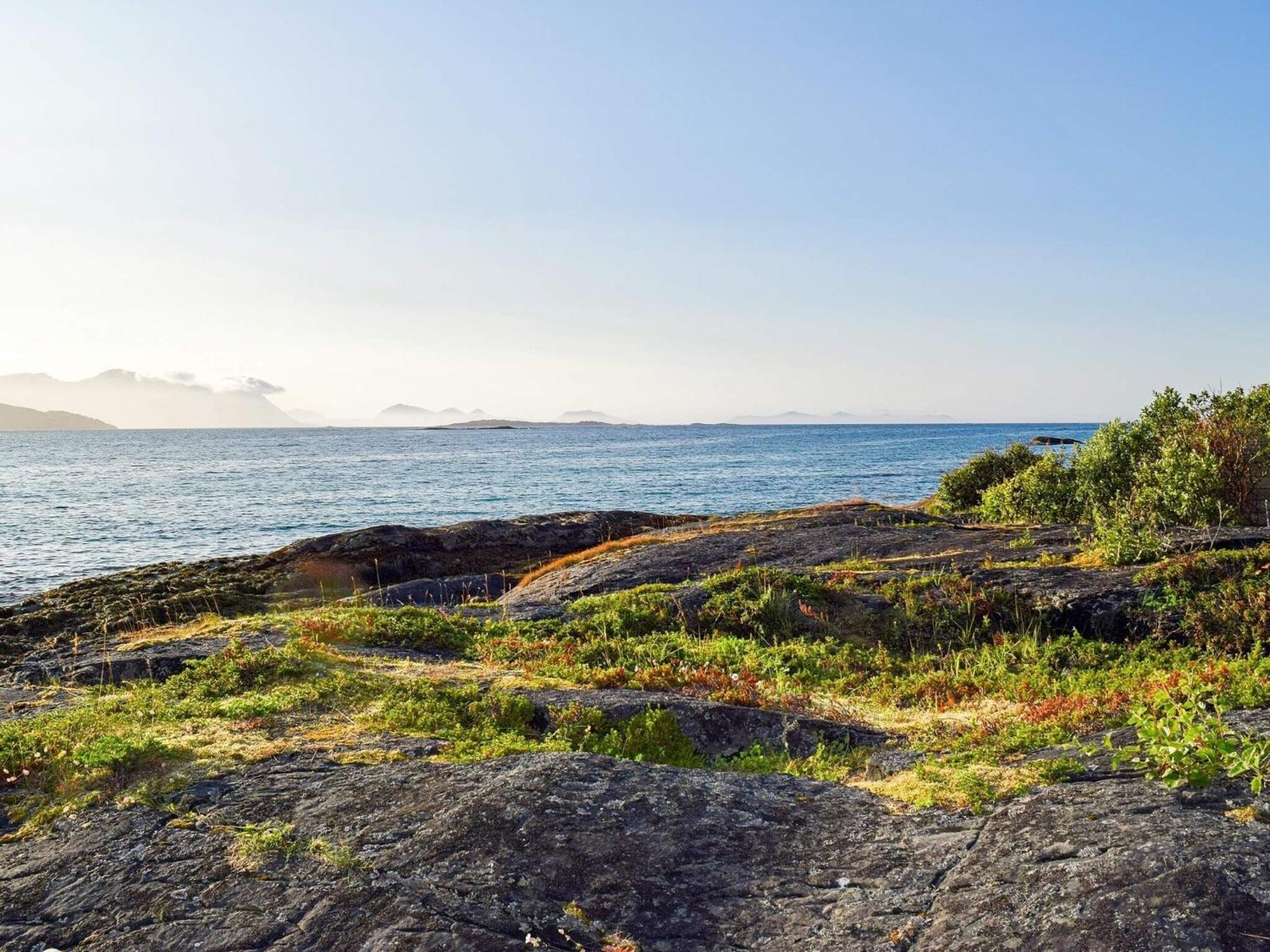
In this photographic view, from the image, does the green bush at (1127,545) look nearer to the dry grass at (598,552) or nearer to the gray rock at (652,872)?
the gray rock at (652,872)

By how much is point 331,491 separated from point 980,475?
59820mm

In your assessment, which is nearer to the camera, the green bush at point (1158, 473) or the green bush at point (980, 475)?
the green bush at point (1158, 473)

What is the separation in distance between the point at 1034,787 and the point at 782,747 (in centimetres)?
313

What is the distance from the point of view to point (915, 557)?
20312 millimetres

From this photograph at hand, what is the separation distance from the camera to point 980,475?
37.0 m

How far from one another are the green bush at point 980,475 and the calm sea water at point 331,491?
76.6ft

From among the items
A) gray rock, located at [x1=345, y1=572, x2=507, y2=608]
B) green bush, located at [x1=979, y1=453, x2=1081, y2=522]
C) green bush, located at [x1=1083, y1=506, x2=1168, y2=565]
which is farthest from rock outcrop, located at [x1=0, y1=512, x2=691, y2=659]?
green bush, located at [x1=1083, y1=506, x2=1168, y2=565]

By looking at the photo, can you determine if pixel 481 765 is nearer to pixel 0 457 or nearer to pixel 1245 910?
pixel 1245 910

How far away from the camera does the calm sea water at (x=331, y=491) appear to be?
4712cm

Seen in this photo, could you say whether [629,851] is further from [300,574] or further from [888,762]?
[300,574]

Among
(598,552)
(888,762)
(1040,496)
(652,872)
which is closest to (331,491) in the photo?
(598,552)

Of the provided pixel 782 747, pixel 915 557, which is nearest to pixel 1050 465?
pixel 915 557

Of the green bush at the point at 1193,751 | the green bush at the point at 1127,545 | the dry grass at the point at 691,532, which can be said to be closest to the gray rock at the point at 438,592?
the dry grass at the point at 691,532

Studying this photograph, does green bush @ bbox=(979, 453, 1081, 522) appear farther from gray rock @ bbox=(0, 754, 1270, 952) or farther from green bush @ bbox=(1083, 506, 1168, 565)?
gray rock @ bbox=(0, 754, 1270, 952)
